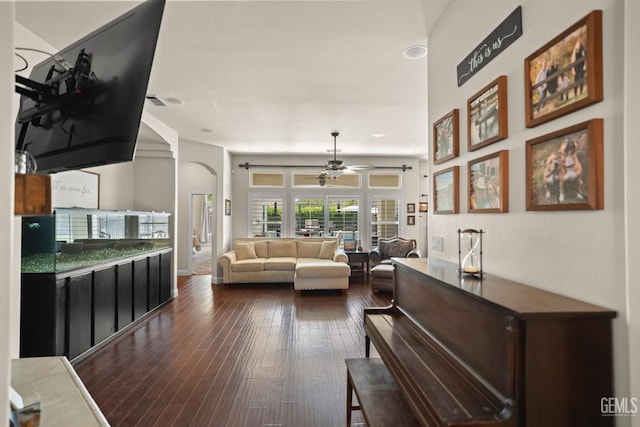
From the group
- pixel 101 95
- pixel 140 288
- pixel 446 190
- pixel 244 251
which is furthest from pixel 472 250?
pixel 244 251

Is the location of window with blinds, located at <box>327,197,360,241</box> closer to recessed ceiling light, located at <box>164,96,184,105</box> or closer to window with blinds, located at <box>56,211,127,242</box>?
recessed ceiling light, located at <box>164,96,184,105</box>

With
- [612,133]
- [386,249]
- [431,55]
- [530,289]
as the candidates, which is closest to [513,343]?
[530,289]

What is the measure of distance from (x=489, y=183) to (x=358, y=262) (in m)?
5.82

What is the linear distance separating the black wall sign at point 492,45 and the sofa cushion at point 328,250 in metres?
5.39

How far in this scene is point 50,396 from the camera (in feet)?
3.92

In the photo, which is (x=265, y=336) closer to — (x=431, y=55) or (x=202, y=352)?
(x=202, y=352)

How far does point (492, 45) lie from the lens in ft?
5.69

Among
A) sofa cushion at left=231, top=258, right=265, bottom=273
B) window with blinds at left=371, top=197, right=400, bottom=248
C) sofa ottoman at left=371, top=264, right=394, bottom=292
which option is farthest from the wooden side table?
sofa cushion at left=231, top=258, right=265, bottom=273

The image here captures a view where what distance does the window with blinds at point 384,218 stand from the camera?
27.0ft

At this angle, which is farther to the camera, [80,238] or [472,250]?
[80,238]

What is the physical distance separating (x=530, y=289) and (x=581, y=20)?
40.4 inches

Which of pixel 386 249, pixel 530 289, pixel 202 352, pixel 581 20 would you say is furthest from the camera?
pixel 386 249

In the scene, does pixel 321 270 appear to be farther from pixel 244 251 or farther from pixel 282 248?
pixel 244 251

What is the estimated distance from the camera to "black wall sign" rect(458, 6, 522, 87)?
155 cm
